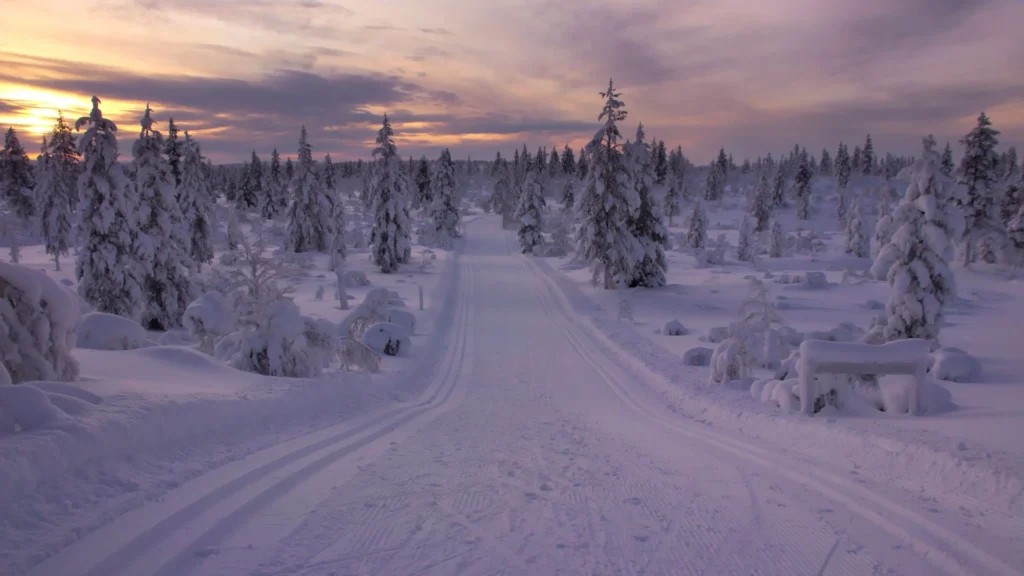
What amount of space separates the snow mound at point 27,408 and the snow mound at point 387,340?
11356 mm

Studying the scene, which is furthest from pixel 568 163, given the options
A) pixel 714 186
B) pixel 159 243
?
pixel 159 243

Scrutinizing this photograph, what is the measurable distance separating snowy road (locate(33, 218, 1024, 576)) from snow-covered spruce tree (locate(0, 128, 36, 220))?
74.8 meters

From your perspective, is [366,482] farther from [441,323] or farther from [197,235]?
[197,235]

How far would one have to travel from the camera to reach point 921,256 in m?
17.0

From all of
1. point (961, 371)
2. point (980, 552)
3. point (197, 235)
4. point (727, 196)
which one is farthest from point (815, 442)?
point (727, 196)

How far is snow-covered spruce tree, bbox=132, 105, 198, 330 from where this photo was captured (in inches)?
1001

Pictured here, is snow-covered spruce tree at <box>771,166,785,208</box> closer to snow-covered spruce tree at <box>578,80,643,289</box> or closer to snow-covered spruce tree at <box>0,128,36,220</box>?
snow-covered spruce tree at <box>578,80,643,289</box>

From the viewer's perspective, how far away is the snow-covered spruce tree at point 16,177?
202 feet

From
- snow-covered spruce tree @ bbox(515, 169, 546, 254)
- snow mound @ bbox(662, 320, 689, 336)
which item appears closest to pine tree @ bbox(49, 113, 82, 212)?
snow-covered spruce tree @ bbox(515, 169, 546, 254)

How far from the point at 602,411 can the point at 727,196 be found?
402ft

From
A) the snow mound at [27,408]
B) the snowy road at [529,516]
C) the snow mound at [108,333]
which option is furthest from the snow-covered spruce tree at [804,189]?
the snow mound at [27,408]

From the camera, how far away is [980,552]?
13.3 ft

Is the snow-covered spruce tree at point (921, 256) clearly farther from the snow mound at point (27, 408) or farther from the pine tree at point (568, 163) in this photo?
the pine tree at point (568, 163)

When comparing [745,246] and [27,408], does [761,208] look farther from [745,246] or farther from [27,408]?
[27,408]
